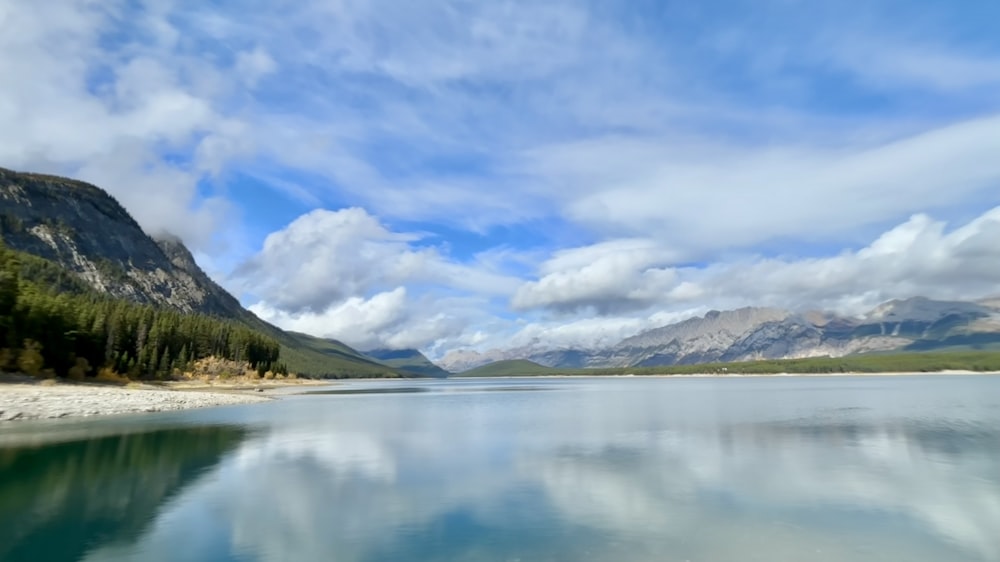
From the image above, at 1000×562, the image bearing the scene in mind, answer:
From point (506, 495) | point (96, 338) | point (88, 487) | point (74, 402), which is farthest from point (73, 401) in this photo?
point (506, 495)

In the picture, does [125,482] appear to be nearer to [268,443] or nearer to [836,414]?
[268,443]

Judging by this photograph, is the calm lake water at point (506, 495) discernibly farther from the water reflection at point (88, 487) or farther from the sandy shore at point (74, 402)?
the sandy shore at point (74, 402)

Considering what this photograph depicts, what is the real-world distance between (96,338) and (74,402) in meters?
37.7

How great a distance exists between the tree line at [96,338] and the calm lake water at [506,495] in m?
36.2

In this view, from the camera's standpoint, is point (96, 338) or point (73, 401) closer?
point (73, 401)

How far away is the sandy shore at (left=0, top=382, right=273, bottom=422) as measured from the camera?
4954cm

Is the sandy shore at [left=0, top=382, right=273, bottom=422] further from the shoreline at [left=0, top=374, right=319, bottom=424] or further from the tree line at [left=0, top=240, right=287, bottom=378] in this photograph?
the tree line at [left=0, top=240, right=287, bottom=378]

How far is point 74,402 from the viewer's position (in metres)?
54.7

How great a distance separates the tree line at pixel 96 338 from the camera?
6644 cm

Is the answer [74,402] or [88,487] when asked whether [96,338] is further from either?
[88,487]

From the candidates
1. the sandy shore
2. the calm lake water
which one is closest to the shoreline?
the sandy shore

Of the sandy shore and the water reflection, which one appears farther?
the sandy shore

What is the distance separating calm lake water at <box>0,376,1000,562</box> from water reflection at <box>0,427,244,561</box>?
111 millimetres

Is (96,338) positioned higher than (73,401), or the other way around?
(96,338)
